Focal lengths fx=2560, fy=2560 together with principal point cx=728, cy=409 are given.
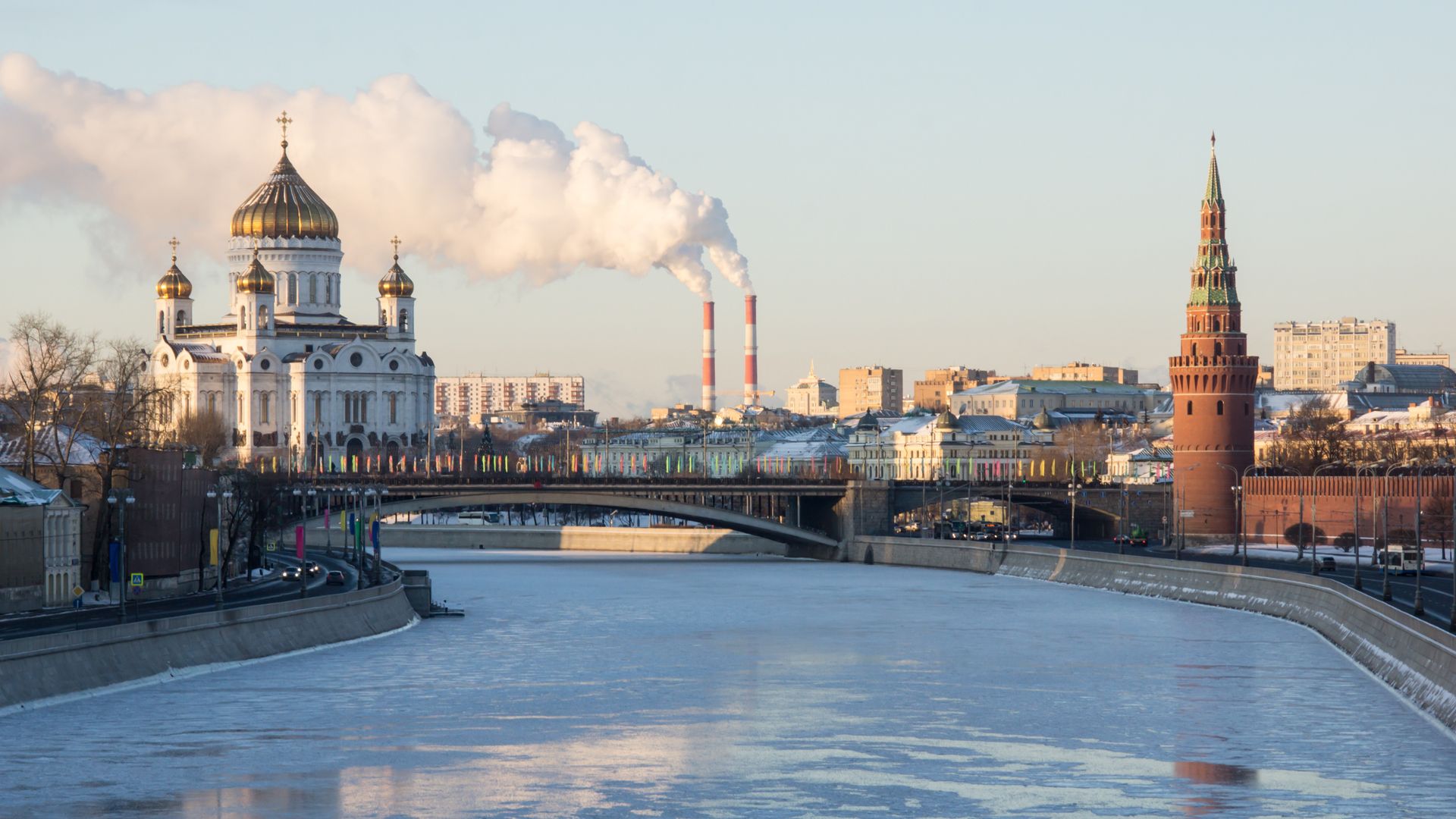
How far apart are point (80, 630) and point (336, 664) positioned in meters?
6.93

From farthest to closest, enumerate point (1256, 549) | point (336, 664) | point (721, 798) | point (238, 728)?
point (1256, 549)
point (336, 664)
point (238, 728)
point (721, 798)

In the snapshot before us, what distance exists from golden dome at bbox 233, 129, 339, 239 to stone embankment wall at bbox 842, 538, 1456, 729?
154 feet

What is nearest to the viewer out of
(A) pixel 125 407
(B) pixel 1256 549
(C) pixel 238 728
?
(C) pixel 238 728

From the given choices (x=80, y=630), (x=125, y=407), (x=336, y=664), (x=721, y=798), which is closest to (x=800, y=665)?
(x=336, y=664)

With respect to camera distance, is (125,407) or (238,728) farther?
(125,407)

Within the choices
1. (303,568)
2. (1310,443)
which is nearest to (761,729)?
(303,568)

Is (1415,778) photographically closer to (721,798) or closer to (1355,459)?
(721,798)

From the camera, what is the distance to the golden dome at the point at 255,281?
421 ft

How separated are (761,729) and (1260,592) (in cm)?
2527

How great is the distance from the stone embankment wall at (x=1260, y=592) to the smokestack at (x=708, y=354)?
59424 millimetres

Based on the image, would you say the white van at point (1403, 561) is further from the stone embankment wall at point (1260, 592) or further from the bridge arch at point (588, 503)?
the bridge arch at point (588, 503)

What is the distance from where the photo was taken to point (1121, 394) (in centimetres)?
19225

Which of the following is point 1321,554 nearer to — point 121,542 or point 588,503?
point 588,503

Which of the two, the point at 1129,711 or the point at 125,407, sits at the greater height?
the point at 125,407
